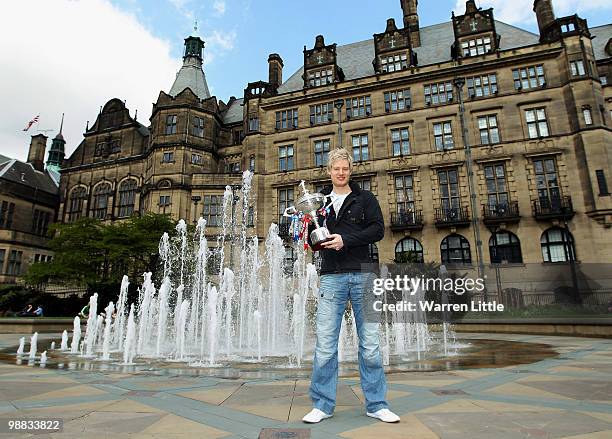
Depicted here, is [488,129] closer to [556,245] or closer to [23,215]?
[556,245]

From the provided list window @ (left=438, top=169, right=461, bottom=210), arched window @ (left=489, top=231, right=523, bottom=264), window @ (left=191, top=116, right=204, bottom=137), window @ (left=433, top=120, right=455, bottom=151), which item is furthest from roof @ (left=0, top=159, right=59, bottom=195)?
arched window @ (left=489, top=231, right=523, bottom=264)

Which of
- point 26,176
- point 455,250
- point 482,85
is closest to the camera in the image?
point 455,250

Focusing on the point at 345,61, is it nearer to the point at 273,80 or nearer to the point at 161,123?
the point at 273,80

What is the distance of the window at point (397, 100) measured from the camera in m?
28.1

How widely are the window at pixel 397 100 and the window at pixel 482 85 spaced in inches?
170

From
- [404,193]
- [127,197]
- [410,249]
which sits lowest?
[410,249]

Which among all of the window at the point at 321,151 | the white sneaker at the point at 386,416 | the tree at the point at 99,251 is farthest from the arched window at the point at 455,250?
the white sneaker at the point at 386,416

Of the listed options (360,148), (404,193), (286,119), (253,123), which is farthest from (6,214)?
(404,193)

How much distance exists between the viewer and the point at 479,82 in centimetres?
2659

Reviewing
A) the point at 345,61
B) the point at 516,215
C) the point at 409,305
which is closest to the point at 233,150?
the point at 345,61

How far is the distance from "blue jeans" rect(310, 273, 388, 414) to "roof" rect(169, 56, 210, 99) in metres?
37.0

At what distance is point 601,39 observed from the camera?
96.6 feet

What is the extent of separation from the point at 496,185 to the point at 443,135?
5126 mm

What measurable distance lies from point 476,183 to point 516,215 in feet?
10.8
